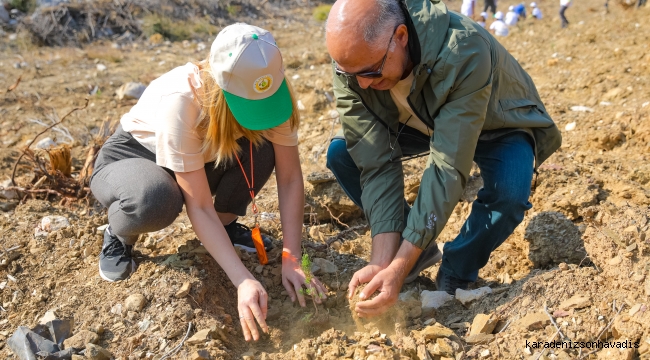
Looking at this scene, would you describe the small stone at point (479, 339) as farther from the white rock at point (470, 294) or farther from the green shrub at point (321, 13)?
the green shrub at point (321, 13)

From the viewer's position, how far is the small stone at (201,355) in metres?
2.15

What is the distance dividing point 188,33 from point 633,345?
8.88 m

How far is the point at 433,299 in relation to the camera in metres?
2.63

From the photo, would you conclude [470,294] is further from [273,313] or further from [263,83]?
[263,83]

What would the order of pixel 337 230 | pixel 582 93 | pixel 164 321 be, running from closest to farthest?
pixel 164 321 → pixel 337 230 → pixel 582 93

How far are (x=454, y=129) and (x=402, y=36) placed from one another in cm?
41

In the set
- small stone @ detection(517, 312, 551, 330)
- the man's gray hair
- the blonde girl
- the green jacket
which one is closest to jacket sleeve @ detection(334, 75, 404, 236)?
the green jacket

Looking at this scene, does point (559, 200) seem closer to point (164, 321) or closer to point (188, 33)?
point (164, 321)

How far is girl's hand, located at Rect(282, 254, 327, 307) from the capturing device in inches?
97.0

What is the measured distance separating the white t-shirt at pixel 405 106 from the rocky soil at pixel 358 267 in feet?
2.57

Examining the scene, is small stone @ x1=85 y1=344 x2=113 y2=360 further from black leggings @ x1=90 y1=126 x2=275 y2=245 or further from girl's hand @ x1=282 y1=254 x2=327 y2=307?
girl's hand @ x1=282 y1=254 x2=327 y2=307

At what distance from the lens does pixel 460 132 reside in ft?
7.32

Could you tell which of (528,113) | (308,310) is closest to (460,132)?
(528,113)

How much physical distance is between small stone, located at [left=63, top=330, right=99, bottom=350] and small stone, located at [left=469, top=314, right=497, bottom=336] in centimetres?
152
